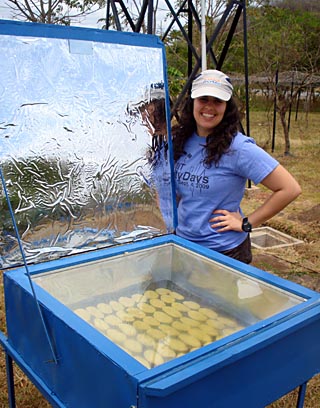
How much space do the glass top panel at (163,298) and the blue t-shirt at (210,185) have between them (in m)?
0.14

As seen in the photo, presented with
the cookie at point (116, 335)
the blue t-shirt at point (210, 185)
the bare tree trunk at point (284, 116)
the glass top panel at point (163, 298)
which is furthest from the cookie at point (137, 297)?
the bare tree trunk at point (284, 116)

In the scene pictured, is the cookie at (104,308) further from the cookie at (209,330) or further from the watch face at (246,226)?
the watch face at (246,226)

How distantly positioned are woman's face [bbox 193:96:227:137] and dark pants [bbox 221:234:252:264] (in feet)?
1.32

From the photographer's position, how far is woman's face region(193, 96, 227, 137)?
1.55 meters

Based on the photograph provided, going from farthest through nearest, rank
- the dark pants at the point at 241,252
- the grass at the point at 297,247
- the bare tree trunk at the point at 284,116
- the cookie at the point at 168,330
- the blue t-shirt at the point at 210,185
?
1. the bare tree trunk at the point at 284,116
2. the grass at the point at 297,247
3. the dark pants at the point at 241,252
4. the blue t-shirt at the point at 210,185
5. the cookie at the point at 168,330

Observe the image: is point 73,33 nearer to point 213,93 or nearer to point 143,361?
point 213,93

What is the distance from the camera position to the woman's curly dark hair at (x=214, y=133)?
1521 millimetres

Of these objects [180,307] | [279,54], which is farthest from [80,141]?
[279,54]

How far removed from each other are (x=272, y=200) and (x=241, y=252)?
23cm

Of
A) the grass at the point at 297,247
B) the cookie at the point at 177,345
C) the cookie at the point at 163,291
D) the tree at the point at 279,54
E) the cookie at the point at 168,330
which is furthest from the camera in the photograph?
the tree at the point at 279,54

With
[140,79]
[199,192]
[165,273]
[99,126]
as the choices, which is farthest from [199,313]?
[140,79]

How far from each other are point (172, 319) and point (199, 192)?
0.48m

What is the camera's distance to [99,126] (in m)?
1.41

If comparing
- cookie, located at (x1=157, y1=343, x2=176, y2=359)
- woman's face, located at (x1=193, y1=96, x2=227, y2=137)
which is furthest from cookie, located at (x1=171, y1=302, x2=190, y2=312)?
woman's face, located at (x1=193, y1=96, x2=227, y2=137)
